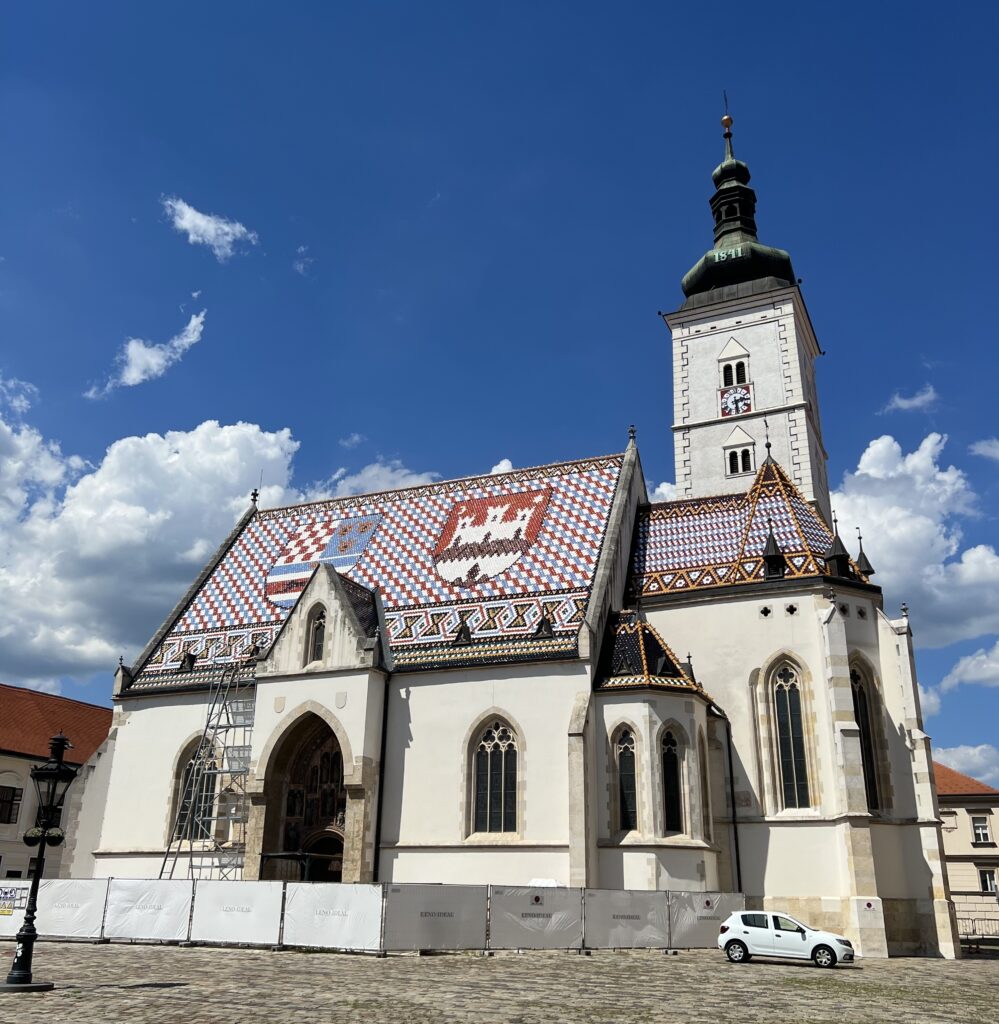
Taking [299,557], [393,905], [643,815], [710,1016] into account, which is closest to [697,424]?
[299,557]

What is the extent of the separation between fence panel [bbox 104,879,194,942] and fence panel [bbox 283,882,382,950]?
278cm

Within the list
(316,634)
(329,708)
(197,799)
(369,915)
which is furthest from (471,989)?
(197,799)

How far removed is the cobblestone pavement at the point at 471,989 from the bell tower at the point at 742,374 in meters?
22.8

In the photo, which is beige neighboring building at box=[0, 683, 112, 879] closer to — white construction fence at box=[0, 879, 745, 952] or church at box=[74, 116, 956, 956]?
church at box=[74, 116, 956, 956]

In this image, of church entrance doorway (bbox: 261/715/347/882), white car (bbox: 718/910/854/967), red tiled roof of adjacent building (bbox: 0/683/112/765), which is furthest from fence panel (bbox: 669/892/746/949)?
red tiled roof of adjacent building (bbox: 0/683/112/765)

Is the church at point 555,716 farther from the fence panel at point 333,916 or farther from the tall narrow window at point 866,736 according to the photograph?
the fence panel at point 333,916

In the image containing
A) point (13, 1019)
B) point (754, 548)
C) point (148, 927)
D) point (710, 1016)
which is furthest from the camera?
point (754, 548)

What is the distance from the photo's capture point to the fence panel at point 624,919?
22.0 m

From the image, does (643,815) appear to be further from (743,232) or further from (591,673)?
(743,232)

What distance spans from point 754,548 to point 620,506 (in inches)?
179

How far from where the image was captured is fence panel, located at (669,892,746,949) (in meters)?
23.3

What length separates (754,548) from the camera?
3084 centimetres

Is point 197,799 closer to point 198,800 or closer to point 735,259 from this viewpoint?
point 198,800

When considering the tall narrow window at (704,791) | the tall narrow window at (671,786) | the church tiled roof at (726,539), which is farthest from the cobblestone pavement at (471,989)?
the church tiled roof at (726,539)
